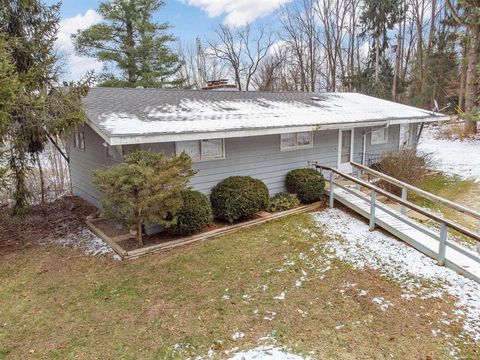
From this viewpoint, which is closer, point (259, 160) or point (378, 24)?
point (259, 160)

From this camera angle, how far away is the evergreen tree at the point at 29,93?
7.41 m

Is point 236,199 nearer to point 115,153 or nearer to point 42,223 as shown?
point 115,153

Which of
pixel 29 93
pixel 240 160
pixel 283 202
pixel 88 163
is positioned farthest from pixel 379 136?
pixel 29 93

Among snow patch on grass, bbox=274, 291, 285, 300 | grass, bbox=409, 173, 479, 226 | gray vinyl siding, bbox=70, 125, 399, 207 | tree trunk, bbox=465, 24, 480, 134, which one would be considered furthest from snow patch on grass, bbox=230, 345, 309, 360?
tree trunk, bbox=465, 24, 480, 134

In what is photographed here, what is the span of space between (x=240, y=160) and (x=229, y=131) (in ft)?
4.53

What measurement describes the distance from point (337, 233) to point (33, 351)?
607cm

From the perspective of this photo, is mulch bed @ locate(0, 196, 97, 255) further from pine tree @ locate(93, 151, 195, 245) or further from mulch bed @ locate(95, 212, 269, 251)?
pine tree @ locate(93, 151, 195, 245)

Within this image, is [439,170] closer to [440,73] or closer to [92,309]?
[92,309]

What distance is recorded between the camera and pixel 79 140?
10.6 metres

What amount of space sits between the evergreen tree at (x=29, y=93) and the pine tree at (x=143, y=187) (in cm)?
199

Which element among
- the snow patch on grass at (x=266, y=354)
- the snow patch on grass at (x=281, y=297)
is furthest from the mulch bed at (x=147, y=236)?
the snow patch on grass at (x=266, y=354)

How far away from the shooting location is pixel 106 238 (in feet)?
26.1

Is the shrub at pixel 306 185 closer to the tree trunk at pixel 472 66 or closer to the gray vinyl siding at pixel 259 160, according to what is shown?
the gray vinyl siding at pixel 259 160

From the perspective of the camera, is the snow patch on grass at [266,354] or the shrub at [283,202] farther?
the shrub at [283,202]
